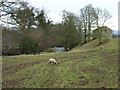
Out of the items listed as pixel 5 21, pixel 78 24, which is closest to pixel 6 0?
pixel 5 21

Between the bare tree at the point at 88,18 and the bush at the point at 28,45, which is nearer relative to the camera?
the bush at the point at 28,45

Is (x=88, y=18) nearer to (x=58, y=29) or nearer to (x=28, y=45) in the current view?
(x=58, y=29)

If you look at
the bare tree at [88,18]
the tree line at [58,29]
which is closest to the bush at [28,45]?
the tree line at [58,29]

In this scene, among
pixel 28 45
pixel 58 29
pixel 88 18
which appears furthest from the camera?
pixel 58 29

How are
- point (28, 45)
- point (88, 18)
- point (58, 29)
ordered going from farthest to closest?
point (58, 29) < point (88, 18) < point (28, 45)

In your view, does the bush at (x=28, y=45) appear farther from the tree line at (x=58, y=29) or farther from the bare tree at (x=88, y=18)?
the bare tree at (x=88, y=18)

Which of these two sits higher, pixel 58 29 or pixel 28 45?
pixel 58 29

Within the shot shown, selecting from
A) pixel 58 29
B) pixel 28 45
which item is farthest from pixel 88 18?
pixel 28 45

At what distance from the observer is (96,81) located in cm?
721

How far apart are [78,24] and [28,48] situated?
14307mm

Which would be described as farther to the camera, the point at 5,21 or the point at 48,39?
the point at 48,39

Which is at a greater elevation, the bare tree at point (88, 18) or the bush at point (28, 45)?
the bare tree at point (88, 18)

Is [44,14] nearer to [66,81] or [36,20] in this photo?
[36,20]

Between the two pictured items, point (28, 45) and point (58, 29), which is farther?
point (58, 29)
